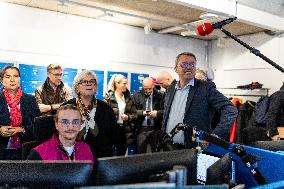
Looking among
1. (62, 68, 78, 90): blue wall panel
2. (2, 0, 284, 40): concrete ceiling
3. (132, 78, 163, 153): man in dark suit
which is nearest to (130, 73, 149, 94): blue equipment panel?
(2, 0, 284, 40): concrete ceiling

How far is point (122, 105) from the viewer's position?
4.39m

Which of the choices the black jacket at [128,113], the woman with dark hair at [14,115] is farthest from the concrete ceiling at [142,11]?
the woman with dark hair at [14,115]

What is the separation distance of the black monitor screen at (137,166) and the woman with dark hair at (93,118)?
127 cm

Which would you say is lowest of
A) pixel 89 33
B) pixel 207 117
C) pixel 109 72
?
pixel 207 117

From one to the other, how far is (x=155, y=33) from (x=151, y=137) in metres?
4.40

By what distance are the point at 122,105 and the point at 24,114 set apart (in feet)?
5.16

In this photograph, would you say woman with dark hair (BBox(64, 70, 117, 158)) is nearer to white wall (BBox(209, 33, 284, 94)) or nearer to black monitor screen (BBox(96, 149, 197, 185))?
black monitor screen (BBox(96, 149, 197, 185))

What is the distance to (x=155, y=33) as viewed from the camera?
22.7ft

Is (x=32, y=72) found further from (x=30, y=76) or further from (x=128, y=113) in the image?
(x=128, y=113)

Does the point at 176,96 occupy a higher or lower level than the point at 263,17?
lower

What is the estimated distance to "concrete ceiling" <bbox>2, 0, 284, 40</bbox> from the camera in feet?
16.2

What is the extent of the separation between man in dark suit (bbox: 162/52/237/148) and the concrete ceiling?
2.03 metres

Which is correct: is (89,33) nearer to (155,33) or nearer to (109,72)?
(109,72)

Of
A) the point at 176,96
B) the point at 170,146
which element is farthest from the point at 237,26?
the point at 170,146
